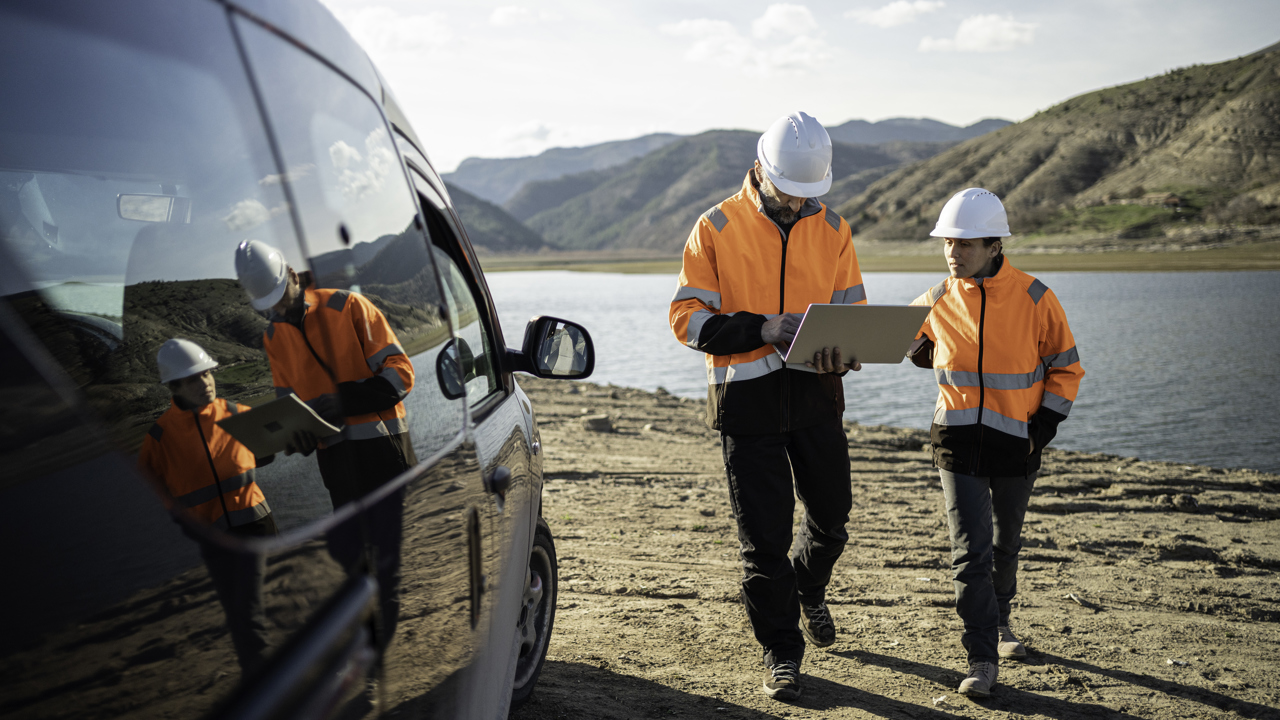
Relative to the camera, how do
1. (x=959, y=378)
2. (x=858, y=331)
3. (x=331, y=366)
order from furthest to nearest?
(x=959, y=378) < (x=858, y=331) < (x=331, y=366)

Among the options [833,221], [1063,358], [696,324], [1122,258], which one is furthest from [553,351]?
[1122,258]

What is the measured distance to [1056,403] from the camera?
3545 mm

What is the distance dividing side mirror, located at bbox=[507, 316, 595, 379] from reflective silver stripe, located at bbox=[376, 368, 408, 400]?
4.19ft

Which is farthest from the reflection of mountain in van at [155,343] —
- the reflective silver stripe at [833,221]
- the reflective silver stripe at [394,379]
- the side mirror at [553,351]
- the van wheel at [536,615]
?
the reflective silver stripe at [833,221]

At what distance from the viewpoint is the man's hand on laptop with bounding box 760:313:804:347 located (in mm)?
3219

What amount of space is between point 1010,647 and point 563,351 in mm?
2525

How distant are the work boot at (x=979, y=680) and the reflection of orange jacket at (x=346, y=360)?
2.90 metres

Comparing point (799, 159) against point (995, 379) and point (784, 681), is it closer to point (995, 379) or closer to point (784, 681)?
point (995, 379)

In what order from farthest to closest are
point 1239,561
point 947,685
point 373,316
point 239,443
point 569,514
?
point 569,514, point 1239,561, point 947,685, point 373,316, point 239,443

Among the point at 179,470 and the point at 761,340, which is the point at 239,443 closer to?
the point at 179,470

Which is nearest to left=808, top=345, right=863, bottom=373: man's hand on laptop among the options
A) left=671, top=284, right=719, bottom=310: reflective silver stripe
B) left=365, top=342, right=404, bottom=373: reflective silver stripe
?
left=671, top=284, right=719, bottom=310: reflective silver stripe

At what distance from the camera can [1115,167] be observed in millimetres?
100125

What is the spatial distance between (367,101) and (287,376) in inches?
26.5

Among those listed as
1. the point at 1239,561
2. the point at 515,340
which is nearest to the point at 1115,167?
the point at 515,340
